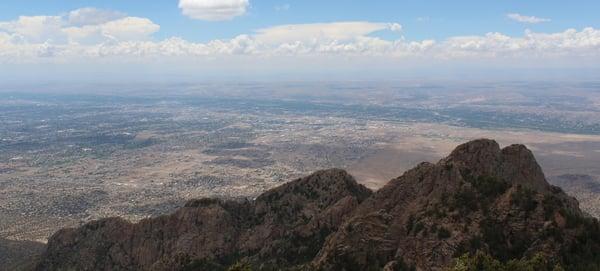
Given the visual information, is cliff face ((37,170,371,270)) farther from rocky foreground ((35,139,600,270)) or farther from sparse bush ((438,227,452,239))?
sparse bush ((438,227,452,239))

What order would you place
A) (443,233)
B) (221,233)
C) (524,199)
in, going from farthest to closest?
(221,233) → (443,233) → (524,199)

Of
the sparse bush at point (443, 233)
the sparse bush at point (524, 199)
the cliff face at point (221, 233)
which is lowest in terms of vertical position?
the cliff face at point (221, 233)

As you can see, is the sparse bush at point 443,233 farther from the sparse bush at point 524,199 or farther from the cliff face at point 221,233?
the cliff face at point 221,233

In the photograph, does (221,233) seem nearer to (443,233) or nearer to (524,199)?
(443,233)

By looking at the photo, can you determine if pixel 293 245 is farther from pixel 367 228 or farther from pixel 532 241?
pixel 532 241

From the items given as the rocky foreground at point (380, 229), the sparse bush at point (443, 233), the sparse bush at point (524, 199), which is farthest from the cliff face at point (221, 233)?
the sparse bush at point (524, 199)

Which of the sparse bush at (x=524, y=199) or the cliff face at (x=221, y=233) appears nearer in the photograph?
the sparse bush at (x=524, y=199)

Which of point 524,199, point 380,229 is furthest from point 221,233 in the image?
point 524,199

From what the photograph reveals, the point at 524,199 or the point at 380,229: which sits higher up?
the point at 524,199

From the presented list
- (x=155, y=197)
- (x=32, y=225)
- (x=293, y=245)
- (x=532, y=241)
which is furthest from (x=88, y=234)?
(x=155, y=197)
